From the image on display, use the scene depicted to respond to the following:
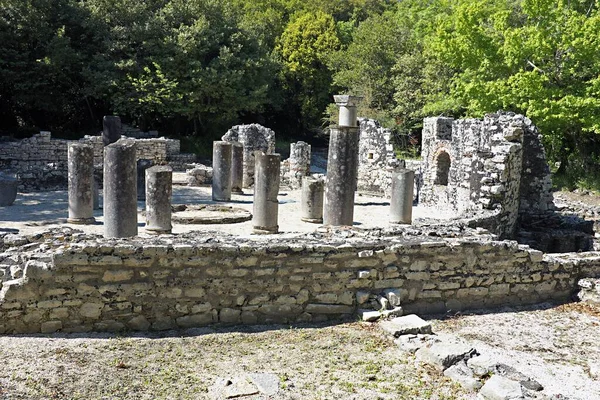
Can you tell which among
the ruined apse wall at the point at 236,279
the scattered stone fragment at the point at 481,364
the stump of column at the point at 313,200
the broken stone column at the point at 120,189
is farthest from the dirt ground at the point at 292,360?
the stump of column at the point at 313,200

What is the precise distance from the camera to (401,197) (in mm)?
17219

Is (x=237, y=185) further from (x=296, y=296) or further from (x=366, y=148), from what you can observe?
(x=296, y=296)

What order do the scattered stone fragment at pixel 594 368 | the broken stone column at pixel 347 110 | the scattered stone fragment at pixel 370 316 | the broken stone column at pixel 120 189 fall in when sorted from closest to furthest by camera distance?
the scattered stone fragment at pixel 594 368 < the scattered stone fragment at pixel 370 316 < the broken stone column at pixel 120 189 < the broken stone column at pixel 347 110

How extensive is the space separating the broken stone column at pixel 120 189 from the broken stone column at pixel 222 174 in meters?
7.48

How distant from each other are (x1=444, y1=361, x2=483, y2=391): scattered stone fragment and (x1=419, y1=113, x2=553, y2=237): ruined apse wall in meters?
7.14

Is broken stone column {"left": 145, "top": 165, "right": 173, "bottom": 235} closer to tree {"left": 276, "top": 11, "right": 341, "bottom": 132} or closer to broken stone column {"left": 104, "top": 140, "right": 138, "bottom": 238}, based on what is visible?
broken stone column {"left": 104, "top": 140, "right": 138, "bottom": 238}

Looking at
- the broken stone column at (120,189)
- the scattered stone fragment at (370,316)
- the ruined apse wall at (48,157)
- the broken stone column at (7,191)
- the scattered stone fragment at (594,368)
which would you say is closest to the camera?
the scattered stone fragment at (594,368)

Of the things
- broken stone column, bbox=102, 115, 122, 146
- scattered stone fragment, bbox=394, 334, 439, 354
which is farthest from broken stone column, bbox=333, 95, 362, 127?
broken stone column, bbox=102, 115, 122, 146

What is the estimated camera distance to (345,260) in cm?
907

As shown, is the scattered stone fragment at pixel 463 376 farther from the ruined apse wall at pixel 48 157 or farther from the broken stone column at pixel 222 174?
the ruined apse wall at pixel 48 157

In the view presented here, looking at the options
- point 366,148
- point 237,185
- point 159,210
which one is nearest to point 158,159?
point 237,185

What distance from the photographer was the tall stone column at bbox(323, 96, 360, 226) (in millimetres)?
14742

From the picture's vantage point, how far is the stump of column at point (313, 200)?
17828 millimetres

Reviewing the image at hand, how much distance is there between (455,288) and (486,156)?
5.69 meters
